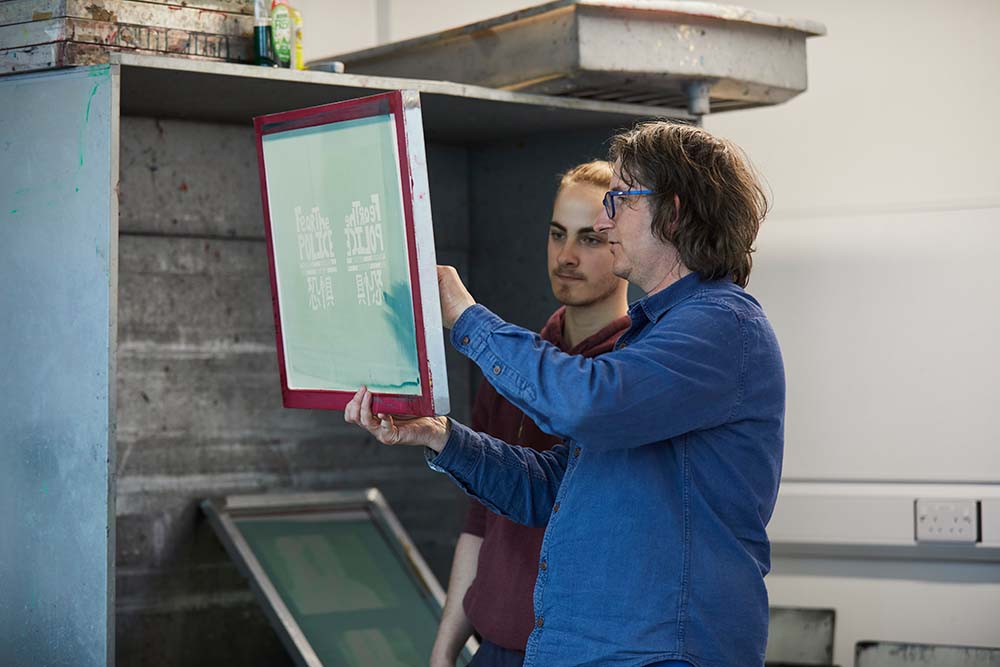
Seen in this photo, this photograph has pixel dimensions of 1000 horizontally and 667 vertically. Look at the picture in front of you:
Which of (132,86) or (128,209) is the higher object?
(132,86)

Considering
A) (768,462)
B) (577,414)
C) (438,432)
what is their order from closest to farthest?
(577,414) < (768,462) < (438,432)

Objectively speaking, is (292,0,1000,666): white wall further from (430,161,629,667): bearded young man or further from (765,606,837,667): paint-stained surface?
(430,161,629,667): bearded young man

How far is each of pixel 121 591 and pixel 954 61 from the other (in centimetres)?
265

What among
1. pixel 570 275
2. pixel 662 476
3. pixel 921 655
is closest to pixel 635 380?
pixel 662 476

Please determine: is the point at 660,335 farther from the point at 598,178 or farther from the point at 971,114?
the point at 971,114

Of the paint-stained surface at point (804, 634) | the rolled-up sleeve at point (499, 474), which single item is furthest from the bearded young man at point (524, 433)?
the paint-stained surface at point (804, 634)

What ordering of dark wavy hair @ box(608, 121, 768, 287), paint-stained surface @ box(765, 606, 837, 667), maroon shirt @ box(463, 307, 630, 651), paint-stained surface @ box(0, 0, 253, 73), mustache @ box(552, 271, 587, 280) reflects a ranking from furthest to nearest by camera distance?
paint-stained surface @ box(765, 606, 837, 667)
mustache @ box(552, 271, 587, 280)
maroon shirt @ box(463, 307, 630, 651)
paint-stained surface @ box(0, 0, 253, 73)
dark wavy hair @ box(608, 121, 768, 287)

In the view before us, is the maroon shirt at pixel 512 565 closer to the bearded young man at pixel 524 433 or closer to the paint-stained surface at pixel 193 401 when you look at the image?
the bearded young man at pixel 524 433

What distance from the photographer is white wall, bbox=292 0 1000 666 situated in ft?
11.0

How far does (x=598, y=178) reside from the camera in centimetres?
259

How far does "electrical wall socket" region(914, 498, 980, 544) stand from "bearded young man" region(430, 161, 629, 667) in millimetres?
1249

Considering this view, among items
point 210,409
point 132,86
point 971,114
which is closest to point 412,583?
point 210,409

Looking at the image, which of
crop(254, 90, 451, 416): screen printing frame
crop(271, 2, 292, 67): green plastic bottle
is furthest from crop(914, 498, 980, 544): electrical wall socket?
crop(271, 2, 292, 67): green plastic bottle

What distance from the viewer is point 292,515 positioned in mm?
3445
